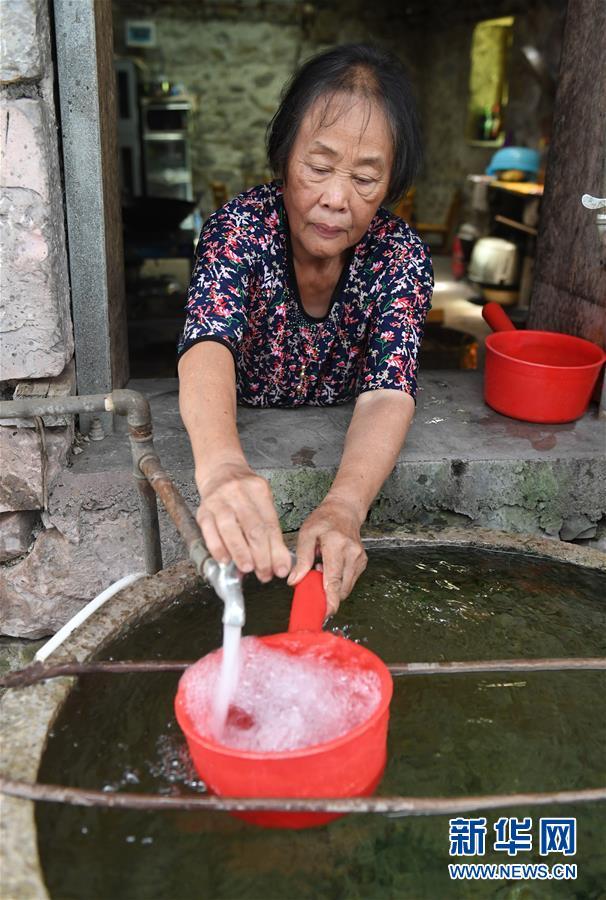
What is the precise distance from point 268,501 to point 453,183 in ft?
36.3

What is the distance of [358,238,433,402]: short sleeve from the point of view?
6.94ft

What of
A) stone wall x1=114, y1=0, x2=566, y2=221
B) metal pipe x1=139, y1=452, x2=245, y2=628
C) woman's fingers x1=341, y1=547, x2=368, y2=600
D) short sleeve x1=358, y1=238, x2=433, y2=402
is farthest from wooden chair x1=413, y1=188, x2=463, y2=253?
metal pipe x1=139, y1=452, x2=245, y2=628

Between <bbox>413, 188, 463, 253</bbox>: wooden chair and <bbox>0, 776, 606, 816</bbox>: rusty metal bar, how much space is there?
9.72 m

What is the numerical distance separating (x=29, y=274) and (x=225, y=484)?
0.99 meters

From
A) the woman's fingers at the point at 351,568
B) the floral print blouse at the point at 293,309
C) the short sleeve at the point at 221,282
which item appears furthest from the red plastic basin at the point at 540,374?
the woman's fingers at the point at 351,568

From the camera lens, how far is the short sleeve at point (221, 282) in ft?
6.46

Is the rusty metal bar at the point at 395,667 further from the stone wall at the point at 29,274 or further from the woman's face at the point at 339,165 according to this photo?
the woman's face at the point at 339,165

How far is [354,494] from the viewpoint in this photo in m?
1.74

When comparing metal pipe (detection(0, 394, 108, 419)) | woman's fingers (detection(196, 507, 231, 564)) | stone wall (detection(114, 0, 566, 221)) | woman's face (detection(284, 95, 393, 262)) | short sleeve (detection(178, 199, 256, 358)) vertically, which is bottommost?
woman's fingers (detection(196, 507, 231, 564))

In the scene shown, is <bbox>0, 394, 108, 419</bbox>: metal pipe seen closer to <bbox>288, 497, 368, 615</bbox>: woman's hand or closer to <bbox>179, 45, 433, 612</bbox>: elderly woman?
→ <bbox>179, 45, 433, 612</bbox>: elderly woman

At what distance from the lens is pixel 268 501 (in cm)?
143

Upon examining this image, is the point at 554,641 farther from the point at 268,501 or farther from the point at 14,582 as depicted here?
the point at 14,582

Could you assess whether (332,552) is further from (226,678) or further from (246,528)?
(226,678)

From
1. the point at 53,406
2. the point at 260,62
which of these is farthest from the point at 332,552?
the point at 260,62
